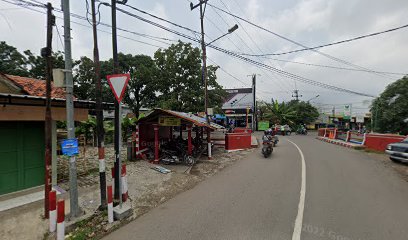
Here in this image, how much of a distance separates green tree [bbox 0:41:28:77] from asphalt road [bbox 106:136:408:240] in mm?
27968

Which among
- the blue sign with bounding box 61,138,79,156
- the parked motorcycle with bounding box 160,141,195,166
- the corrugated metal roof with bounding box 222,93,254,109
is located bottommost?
the parked motorcycle with bounding box 160,141,195,166

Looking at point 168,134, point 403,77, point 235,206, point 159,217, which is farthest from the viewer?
point 403,77

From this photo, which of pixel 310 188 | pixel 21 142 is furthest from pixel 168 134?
pixel 310 188

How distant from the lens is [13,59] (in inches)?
1032

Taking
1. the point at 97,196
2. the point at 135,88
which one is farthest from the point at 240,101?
the point at 97,196

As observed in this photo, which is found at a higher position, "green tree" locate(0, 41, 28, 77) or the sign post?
"green tree" locate(0, 41, 28, 77)

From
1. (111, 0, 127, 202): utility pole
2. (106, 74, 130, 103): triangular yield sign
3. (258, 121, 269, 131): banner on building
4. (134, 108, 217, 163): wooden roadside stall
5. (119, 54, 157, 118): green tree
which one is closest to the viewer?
(106, 74, 130, 103): triangular yield sign

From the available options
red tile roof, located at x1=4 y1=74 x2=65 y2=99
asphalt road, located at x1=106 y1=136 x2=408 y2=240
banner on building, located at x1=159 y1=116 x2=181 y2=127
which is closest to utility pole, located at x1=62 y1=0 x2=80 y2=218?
asphalt road, located at x1=106 y1=136 x2=408 y2=240

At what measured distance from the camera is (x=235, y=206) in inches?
224

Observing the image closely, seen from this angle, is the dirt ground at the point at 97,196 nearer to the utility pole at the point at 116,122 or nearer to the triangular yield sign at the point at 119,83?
the utility pole at the point at 116,122

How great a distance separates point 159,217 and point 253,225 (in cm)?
213

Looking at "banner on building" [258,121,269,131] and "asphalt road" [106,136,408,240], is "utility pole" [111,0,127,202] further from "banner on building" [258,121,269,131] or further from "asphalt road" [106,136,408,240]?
"banner on building" [258,121,269,131]

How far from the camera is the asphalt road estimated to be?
4.31 m

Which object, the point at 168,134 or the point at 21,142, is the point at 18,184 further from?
the point at 168,134
